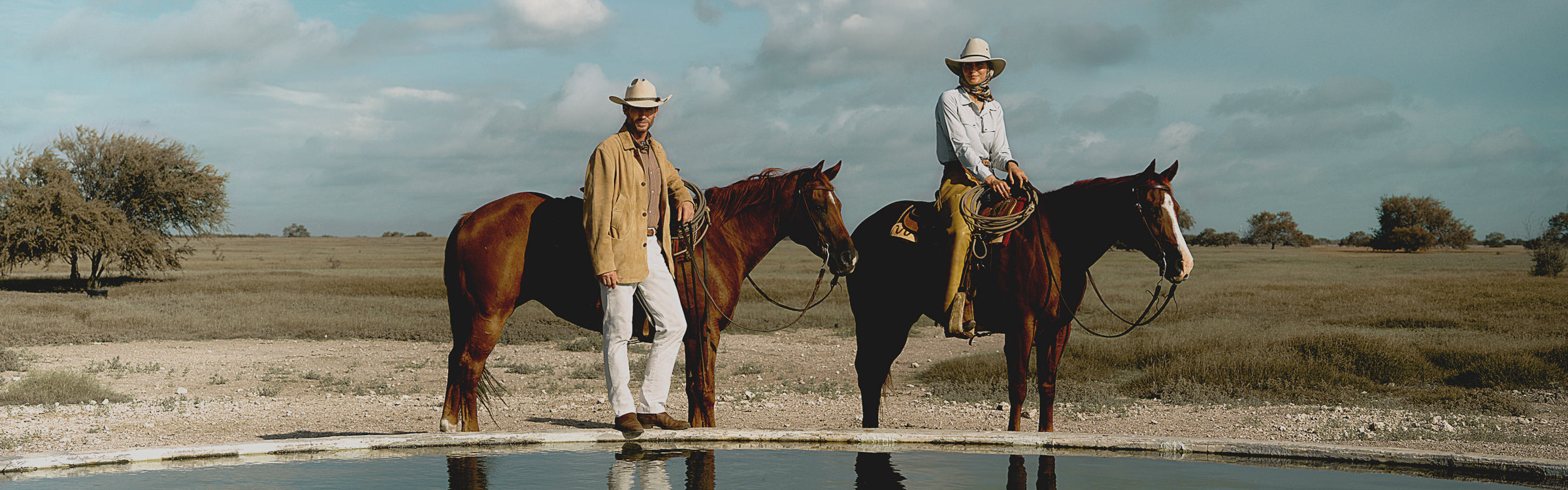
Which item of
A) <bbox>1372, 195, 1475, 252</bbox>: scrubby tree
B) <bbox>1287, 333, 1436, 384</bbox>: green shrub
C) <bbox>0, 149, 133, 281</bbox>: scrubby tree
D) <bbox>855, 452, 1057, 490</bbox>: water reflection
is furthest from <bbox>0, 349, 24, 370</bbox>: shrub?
<bbox>1372, 195, 1475, 252</bbox>: scrubby tree

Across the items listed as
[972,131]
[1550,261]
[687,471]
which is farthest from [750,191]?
[1550,261]

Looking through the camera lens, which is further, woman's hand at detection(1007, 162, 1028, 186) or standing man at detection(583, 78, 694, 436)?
woman's hand at detection(1007, 162, 1028, 186)

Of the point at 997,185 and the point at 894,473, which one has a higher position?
the point at 997,185

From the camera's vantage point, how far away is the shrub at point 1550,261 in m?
37.8

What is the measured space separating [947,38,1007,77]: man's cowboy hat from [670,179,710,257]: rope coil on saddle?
2.09 metres

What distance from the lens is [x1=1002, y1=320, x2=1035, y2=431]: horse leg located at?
7.09 meters

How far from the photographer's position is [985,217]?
23.9 feet

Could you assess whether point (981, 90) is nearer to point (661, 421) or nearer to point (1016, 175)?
point (1016, 175)

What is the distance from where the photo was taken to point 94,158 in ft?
127

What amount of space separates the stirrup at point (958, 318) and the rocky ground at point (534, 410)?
1674mm

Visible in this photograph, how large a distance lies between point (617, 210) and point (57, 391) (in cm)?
891

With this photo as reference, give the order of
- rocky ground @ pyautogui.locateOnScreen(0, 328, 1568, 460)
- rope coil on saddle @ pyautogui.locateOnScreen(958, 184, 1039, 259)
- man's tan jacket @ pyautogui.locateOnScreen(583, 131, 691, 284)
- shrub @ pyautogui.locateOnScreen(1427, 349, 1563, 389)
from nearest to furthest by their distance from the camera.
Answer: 1. man's tan jacket @ pyautogui.locateOnScreen(583, 131, 691, 284)
2. rope coil on saddle @ pyautogui.locateOnScreen(958, 184, 1039, 259)
3. rocky ground @ pyautogui.locateOnScreen(0, 328, 1568, 460)
4. shrub @ pyautogui.locateOnScreen(1427, 349, 1563, 389)

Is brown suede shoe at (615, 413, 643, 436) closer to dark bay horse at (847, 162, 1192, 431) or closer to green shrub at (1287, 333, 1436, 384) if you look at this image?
dark bay horse at (847, 162, 1192, 431)

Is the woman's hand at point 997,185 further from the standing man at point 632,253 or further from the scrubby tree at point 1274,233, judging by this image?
the scrubby tree at point 1274,233
